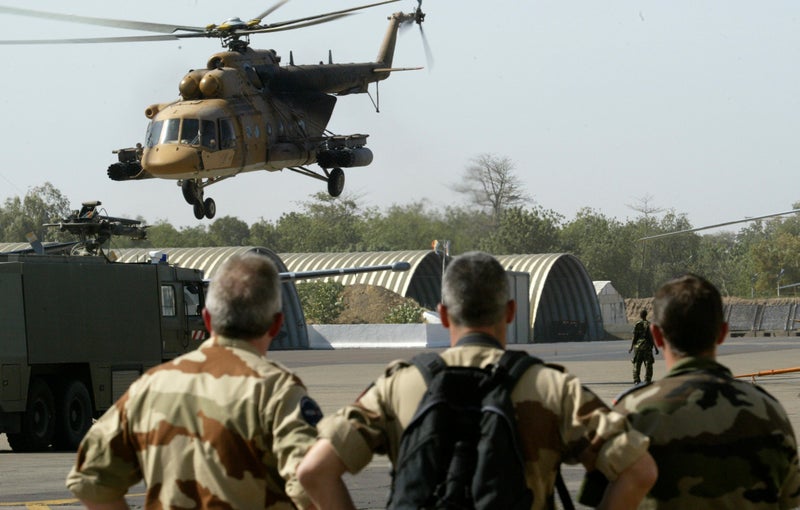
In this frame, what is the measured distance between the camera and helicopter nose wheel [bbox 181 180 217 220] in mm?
29141

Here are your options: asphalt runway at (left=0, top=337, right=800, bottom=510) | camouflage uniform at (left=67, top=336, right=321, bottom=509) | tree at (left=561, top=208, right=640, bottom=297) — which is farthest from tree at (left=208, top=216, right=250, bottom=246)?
camouflage uniform at (left=67, top=336, right=321, bottom=509)

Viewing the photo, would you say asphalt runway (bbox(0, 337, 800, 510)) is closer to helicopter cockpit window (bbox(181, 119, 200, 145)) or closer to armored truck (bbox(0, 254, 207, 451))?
armored truck (bbox(0, 254, 207, 451))

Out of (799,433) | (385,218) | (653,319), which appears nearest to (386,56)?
(799,433)

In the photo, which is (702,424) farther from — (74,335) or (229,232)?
(229,232)

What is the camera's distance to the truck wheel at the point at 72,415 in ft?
57.3

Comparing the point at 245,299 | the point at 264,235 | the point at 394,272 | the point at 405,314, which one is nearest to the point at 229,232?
the point at 264,235

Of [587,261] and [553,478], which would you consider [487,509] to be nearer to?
[553,478]

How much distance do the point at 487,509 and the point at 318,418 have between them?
0.60 metres

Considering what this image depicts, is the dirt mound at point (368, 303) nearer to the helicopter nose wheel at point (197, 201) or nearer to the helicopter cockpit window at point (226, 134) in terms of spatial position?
the helicopter nose wheel at point (197, 201)

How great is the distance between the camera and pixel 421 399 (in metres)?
4.08

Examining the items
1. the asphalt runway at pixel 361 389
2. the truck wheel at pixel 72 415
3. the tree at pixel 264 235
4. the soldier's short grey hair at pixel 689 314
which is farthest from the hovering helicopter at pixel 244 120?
the tree at pixel 264 235

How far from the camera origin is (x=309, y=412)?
13.5ft

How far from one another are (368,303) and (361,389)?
38321 millimetres

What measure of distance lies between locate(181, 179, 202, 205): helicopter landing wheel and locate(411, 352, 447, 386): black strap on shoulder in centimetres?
2536
